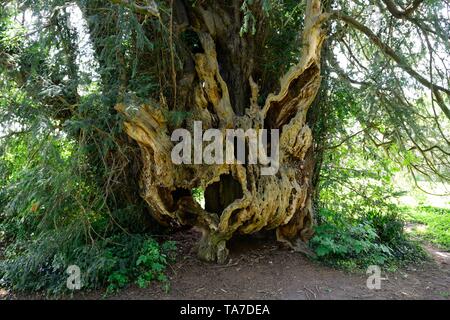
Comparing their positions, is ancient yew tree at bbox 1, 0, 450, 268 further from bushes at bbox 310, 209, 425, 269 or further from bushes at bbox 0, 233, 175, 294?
bushes at bbox 0, 233, 175, 294

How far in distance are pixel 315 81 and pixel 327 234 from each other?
1.98 meters

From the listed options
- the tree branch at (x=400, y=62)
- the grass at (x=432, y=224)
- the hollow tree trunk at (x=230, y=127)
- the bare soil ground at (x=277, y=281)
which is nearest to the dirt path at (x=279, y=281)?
the bare soil ground at (x=277, y=281)

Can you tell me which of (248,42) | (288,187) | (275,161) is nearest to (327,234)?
(288,187)

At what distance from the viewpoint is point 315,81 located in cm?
432

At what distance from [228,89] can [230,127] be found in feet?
2.38

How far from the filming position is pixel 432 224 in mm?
6812

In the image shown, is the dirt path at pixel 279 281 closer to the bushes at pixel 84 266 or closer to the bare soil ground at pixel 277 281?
the bare soil ground at pixel 277 281

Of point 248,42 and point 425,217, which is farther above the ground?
point 248,42

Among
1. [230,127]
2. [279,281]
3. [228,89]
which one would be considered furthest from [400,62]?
[279,281]

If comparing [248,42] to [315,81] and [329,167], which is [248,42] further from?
[329,167]

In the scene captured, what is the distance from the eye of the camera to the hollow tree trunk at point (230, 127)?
4.02m

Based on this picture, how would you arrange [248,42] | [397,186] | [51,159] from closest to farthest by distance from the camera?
1. [51,159]
2. [248,42]
3. [397,186]

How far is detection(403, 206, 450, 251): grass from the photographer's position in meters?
5.84

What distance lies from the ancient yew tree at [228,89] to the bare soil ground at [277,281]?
30cm
